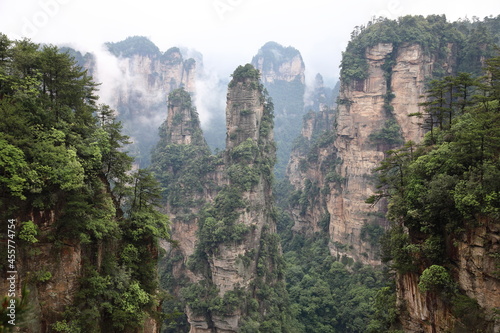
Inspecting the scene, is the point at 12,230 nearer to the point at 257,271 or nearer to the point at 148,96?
the point at 257,271

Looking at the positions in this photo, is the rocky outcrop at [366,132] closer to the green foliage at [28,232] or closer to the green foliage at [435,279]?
the green foliage at [435,279]

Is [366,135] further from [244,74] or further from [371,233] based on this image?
[244,74]

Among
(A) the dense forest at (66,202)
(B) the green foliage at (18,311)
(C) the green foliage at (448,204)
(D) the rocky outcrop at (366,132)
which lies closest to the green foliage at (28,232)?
(A) the dense forest at (66,202)

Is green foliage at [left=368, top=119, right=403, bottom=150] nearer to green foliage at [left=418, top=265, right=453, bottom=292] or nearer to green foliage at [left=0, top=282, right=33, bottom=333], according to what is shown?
green foliage at [left=418, top=265, right=453, bottom=292]

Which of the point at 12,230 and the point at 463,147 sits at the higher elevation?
the point at 463,147

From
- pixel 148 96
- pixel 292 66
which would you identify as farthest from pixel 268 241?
pixel 292 66

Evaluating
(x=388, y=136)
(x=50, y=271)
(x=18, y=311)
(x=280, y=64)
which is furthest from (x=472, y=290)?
(x=280, y=64)

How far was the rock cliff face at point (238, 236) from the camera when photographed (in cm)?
3519

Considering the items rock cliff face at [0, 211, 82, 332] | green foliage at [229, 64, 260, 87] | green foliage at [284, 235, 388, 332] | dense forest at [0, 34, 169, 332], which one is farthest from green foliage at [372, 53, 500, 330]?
green foliage at [229, 64, 260, 87]

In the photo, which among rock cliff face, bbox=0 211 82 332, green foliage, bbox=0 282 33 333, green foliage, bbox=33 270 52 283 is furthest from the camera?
green foliage, bbox=33 270 52 283

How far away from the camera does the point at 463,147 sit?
14.4m

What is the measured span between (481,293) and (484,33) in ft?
146

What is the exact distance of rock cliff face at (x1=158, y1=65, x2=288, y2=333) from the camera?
115 ft

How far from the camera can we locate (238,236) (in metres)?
36.3
